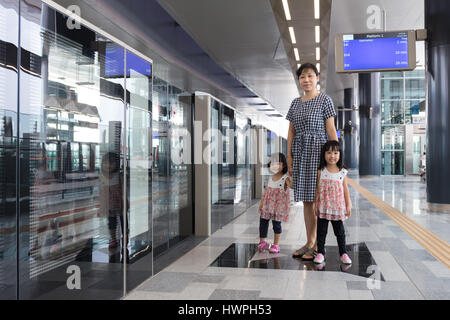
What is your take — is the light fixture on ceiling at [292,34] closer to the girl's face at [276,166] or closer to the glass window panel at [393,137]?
the girl's face at [276,166]

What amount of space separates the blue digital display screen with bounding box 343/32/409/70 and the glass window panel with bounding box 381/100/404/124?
19466 millimetres

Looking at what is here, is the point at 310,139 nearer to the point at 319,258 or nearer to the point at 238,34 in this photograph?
the point at 319,258

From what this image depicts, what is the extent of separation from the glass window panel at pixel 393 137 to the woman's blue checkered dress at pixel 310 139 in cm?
2485

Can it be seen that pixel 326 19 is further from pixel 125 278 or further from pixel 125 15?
pixel 125 278

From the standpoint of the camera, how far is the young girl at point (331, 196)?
411 cm

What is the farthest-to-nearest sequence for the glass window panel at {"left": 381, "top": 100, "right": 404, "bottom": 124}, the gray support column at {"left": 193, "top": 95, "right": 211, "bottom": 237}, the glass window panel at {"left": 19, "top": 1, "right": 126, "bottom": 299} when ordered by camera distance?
the glass window panel at {"left": 381, "top": 100, "right": 404, "bottom": 124}, the gray support column at {"left": 193, "top": 95, "right": 211, "bottom": 237}, the glass window panel at {"left": 19, "top": 1, "right": 126, "bottom": 299}

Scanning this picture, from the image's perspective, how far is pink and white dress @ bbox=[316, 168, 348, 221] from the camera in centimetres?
410

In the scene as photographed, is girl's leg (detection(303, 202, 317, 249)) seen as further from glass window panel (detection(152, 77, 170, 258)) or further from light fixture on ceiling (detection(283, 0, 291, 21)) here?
light fixture on ceiling (detection(283, 0, 291, 21))

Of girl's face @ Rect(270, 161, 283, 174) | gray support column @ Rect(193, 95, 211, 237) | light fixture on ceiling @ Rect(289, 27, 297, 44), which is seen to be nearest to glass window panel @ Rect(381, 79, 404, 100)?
light fixture on ceiling @ Rect(289, 27, 297, 44)

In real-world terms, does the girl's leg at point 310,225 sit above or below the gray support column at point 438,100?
below

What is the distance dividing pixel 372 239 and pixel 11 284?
177 inches

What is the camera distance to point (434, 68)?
845cm

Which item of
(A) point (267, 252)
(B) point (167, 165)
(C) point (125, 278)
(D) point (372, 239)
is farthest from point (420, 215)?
(C) point (125, 278)

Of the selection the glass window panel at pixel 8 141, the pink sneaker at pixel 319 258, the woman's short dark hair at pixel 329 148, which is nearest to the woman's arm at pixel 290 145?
the woman's short dark hair at pixel 329 148
